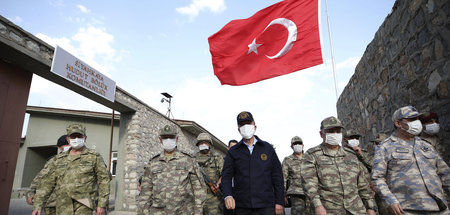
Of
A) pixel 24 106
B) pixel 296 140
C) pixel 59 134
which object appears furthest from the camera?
pixel 59 134

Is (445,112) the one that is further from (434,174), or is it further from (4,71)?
(4,71)

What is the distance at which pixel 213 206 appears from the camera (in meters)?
5.02

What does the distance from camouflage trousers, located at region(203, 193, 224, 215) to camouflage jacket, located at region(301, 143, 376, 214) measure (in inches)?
88.0

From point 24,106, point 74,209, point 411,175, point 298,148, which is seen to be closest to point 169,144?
point 74,209

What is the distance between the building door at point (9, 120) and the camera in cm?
605

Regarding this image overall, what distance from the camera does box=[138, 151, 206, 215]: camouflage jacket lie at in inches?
139

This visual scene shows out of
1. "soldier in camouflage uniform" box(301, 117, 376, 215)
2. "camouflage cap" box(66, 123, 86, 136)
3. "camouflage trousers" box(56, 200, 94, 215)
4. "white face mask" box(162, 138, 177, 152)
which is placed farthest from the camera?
"camouflage cap" box(66, 123, 86, 136)

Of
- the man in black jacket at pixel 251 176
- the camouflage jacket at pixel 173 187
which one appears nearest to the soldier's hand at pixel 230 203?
the man in black jacket at pixel 251 176

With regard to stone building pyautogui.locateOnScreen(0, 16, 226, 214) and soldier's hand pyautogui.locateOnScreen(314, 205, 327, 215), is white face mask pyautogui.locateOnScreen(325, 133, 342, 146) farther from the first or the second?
stone building pyautogui.locateOnScreen(0, 16, 226, 214)

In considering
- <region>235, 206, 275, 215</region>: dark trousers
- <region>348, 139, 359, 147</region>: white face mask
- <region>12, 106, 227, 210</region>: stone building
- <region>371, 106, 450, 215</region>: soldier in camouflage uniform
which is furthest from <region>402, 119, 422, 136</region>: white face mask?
<region>12, 106, 227, 210</region>: stone building

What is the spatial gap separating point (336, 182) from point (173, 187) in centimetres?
193

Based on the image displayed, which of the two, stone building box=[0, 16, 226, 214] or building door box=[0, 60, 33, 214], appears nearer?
stone building box=[0, 16, 226, 214]

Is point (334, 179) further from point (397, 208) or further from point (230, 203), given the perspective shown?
point (230, 203)

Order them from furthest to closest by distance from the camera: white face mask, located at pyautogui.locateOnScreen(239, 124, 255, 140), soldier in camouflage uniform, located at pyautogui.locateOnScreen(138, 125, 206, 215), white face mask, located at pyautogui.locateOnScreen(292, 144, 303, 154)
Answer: white face mask, located at pyautogui.locateOnScreen(292, 144, 303, 154)
soldier in camouflage uniform, located at pyautogui.locateOnScreen(138, 125, 206, 215)
white face mask, located at pyautogui.locateOnScreen(239, 124, 255, 140)
